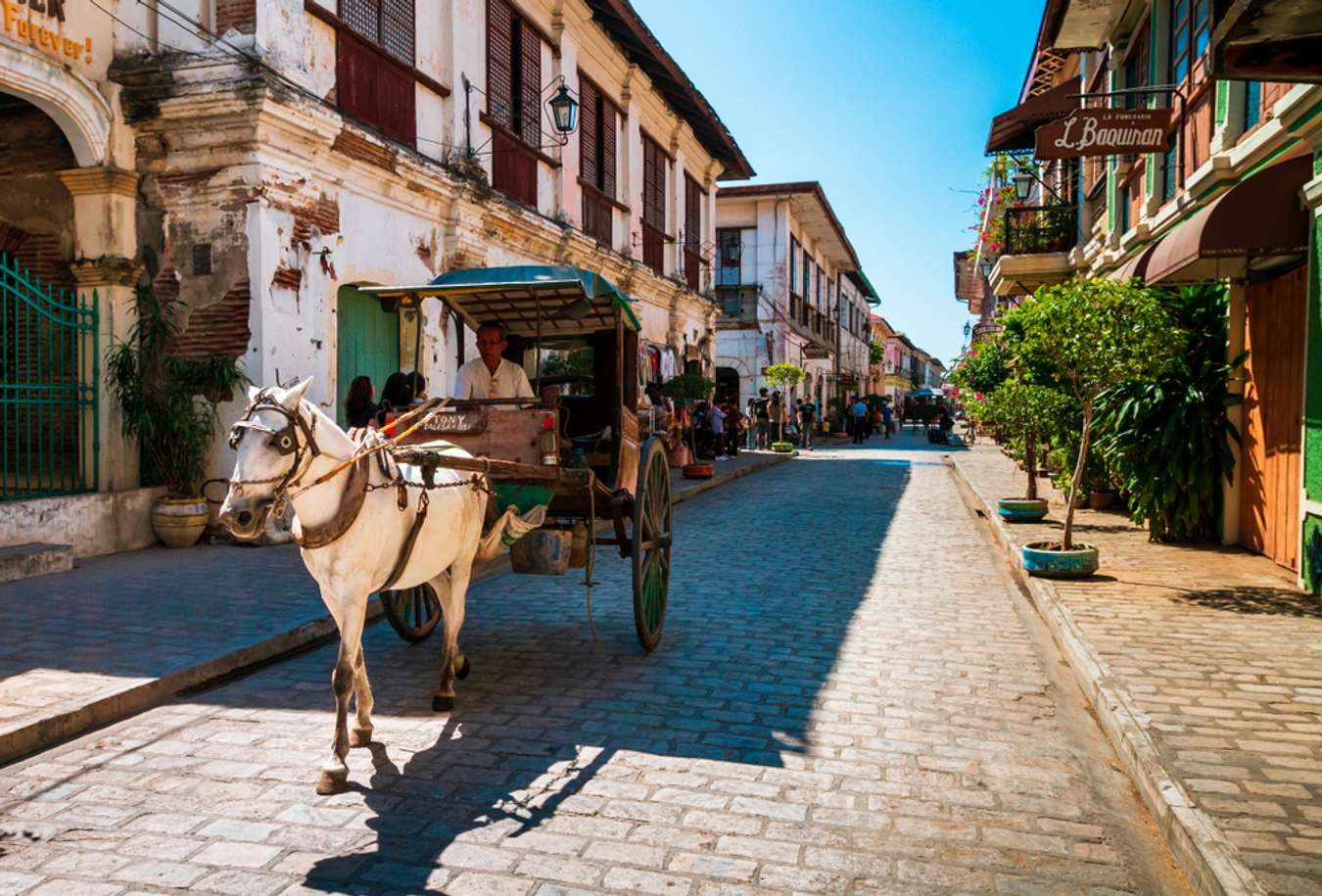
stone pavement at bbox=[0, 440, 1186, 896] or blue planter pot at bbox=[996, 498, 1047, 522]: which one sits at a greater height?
blue planter pot at bbox=[996, 498, 1047, 522]

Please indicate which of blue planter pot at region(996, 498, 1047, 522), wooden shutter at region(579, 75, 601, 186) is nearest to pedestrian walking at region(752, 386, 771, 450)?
wooden shutter at region(579, 75, 601, 186)

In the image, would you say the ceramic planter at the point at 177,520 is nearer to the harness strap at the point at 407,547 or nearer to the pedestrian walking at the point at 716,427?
the harness strap at the point at 407,547

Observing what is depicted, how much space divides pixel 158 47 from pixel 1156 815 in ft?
32.5

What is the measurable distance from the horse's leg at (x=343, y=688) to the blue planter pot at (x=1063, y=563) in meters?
5.86

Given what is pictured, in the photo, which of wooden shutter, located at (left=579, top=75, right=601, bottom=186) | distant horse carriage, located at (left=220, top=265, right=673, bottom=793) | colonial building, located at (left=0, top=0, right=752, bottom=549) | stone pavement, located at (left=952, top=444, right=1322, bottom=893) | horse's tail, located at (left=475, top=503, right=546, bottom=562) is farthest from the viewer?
wooden shutter, located at (left=579, top=75, right=601, bottom=186)

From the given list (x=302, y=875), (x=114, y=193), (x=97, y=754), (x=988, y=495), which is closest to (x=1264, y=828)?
(x=302, y=875)

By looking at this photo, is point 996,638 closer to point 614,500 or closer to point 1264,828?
point 614,500

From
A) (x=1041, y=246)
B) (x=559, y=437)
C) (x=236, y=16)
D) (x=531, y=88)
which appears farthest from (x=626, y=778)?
(x=1041, y=246)

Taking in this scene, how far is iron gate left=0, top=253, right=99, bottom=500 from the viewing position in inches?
326

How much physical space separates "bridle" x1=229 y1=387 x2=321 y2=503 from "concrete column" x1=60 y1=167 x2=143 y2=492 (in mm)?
6417

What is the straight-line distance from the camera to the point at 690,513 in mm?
13797

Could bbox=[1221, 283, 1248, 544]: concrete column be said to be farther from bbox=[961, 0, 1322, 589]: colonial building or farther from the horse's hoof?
the horse's hoof

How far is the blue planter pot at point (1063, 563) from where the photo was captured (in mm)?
7824

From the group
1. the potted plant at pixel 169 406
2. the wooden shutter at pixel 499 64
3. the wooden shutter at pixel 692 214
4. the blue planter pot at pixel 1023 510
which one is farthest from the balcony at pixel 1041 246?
the potted plant at pixel 169 406
